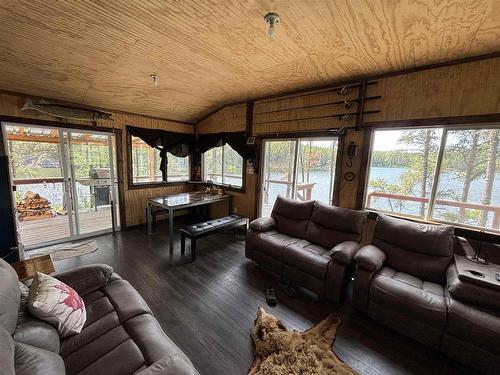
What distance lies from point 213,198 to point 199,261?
4.91 ft

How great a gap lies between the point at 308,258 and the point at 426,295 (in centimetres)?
107

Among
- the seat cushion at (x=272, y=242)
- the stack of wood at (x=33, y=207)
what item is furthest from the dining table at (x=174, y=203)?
the stack of wood at (x=33, y=207)

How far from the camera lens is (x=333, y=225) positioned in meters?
2.90

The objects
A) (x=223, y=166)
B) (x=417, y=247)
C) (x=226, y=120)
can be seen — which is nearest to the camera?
(x=417, y=247)

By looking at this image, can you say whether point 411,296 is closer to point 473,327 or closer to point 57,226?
point 473,327

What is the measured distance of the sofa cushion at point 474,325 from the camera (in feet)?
5.08

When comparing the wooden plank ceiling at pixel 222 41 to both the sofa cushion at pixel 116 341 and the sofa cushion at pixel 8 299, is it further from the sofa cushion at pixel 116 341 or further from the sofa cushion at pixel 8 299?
the sofa cushion at pixel 116 341

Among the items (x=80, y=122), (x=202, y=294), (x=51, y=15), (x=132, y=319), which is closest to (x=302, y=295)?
(x=202, y=294)

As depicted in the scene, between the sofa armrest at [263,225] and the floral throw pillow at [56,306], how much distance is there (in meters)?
2.08

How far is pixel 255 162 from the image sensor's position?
423 centimetres

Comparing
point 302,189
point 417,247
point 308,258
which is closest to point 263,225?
point 308,258

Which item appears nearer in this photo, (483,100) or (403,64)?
(483,100)

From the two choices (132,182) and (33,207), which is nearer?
(33,207)

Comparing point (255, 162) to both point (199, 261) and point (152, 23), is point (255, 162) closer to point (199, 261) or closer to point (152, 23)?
point (199, 261)
